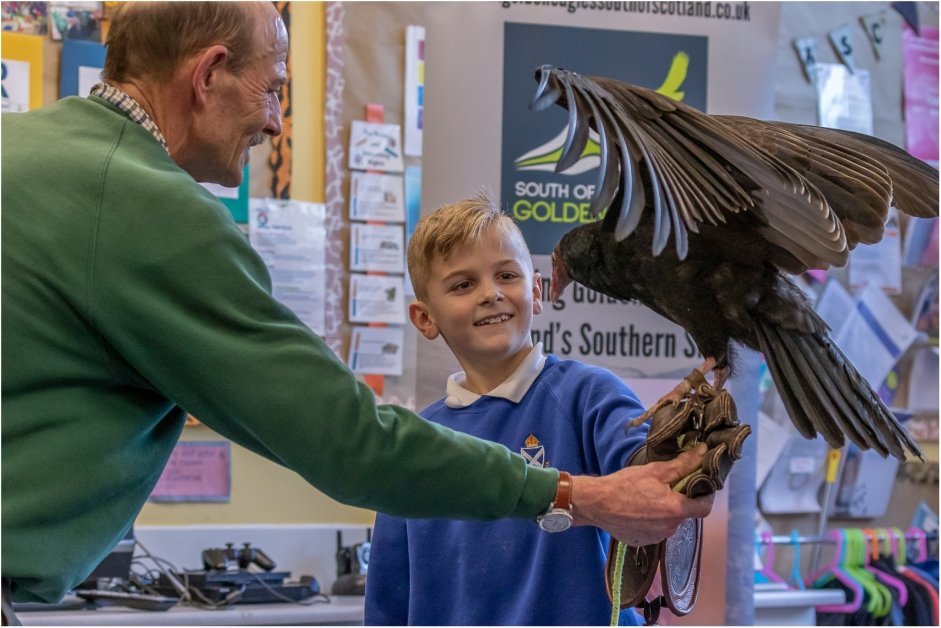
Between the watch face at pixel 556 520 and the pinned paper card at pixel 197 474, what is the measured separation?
1.95 meters

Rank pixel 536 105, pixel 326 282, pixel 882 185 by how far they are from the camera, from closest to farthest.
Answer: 1. pixel 536 105
2. pixel 882 185
3. pixel 326 282

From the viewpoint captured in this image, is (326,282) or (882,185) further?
(326,282)

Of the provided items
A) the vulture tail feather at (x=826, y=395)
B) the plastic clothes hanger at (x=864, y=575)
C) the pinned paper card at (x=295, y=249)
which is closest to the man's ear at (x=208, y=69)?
the vulture tail feather at (x=826, y=395)

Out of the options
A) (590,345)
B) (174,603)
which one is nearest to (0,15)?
(174,603)

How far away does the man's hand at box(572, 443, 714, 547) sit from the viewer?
42.7 inches

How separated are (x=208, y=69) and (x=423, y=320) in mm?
486

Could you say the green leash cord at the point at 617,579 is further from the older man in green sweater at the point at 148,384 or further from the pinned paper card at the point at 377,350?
the pinned paper card at the point at 377,350

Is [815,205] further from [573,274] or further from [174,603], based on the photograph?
[174,603]

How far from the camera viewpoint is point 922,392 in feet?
11.7

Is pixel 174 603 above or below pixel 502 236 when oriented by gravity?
below

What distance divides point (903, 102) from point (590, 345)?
185 cm

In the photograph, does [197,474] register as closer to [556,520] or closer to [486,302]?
[486,302]

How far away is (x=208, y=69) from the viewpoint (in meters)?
1.21

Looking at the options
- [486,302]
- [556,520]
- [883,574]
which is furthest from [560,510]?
[883,574]
